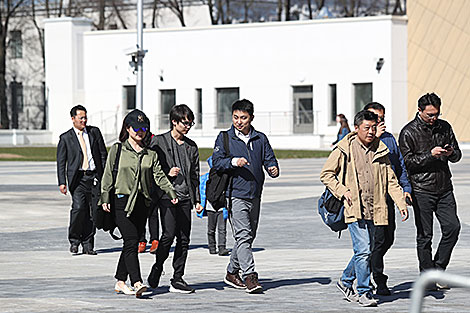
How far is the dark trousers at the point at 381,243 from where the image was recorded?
9219 mm

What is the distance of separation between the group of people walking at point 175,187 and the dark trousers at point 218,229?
2146 millimetres

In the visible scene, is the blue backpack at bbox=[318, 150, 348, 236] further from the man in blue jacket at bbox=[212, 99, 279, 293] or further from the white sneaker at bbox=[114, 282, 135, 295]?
the white sneaker at bbox=[114, 282, 135, 295]

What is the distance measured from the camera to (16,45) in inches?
2904

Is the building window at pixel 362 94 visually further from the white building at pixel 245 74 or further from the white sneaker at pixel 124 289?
the white sneaker at pixel 124 289

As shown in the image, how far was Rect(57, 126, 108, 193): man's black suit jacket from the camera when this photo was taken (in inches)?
496

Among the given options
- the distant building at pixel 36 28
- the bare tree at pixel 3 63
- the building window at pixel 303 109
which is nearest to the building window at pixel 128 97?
the building window at pixel 303 109

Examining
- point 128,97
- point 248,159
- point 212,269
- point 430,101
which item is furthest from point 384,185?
point 128,97

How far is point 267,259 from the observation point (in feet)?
39.0

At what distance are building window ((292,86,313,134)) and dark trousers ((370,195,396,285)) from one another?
43.3m

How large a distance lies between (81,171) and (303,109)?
40.9m

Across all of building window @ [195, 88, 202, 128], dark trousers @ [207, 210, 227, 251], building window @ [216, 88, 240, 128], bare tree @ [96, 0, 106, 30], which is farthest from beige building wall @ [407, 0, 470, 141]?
dark trousers @ [207, 210, 227, 251]

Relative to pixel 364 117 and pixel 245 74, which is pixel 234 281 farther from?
pixel 245 74

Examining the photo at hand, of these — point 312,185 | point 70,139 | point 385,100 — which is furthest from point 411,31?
point 70,139

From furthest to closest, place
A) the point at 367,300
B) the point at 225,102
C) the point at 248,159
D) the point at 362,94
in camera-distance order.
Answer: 1. the point at 225,102
2. the point at 362,94
3. the point at 248,159
4. the point at 367,300
